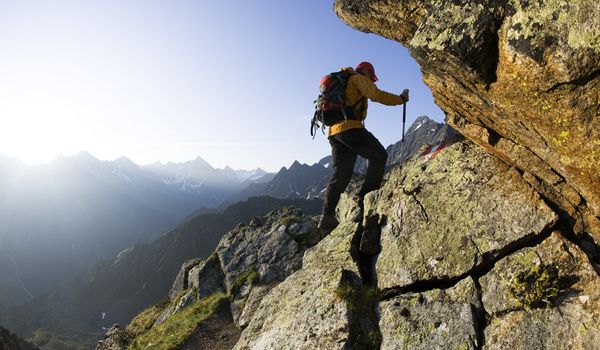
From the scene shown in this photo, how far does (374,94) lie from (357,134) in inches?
58.8

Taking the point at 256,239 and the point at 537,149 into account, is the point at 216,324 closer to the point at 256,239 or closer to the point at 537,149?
the point at 256,239

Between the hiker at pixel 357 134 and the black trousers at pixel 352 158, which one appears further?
the black trousers at pixel 352 158

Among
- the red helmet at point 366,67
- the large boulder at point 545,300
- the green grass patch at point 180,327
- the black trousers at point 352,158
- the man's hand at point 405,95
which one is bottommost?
the large boulder at point 545,300

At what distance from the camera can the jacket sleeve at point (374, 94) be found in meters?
12.5

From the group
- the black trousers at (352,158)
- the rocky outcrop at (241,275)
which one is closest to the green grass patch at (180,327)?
the rocky outcrop at (241,275)

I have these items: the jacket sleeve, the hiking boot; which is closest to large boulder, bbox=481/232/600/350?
the jacket sleeve

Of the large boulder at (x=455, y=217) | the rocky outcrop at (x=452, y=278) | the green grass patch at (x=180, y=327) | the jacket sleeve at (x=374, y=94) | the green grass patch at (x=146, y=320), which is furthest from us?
the green grass patch at (x=146, y=320)

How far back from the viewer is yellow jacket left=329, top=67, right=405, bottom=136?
12.5m

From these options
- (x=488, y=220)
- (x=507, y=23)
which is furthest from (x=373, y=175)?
(x=507, y=23)

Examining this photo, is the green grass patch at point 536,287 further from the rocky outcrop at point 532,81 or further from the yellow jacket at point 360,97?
the yellow jacket at point 360,97

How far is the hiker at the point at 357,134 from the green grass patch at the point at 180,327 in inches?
367

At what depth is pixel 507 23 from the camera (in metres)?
7.09

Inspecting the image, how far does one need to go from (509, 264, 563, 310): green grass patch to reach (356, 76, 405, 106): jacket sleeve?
6.86 meters

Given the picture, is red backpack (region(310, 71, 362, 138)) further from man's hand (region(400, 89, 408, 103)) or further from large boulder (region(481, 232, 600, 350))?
large boulder (region(481, 232, 600, 350))
